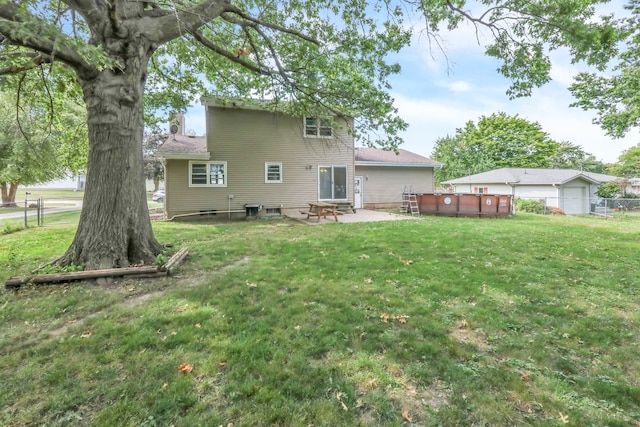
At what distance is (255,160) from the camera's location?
13.6 meters

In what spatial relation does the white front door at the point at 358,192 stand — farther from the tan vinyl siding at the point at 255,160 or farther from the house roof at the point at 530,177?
the house roof at the point at 530,177

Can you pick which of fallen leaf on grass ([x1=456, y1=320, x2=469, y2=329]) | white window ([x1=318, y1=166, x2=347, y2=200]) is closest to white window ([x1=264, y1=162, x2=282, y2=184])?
white window ([x1=318, y1=166, x2=347, y2=200])

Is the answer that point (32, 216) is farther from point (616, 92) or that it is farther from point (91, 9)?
point (616, 92)

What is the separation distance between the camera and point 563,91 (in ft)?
39.5

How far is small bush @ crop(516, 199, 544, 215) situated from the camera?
19609mm

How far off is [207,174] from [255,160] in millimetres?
2154

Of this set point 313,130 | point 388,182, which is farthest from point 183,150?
point 388,182

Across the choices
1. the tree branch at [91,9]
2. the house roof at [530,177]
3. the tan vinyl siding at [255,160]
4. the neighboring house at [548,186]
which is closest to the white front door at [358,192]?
the tan vinyl siding at [255,160]

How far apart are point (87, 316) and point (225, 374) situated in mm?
2122

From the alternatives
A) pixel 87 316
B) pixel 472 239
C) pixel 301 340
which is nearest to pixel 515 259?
pixel 472 239

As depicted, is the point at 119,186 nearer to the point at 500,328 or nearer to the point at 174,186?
the point at 500,328

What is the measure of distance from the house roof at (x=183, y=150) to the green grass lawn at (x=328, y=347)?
7.28 m

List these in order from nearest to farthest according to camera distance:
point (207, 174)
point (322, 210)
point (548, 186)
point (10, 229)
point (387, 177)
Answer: point (10, 229)
point (322, 210)
point (207, 174)
point (387, 177)
point (548, 186)

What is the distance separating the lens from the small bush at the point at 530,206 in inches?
772
